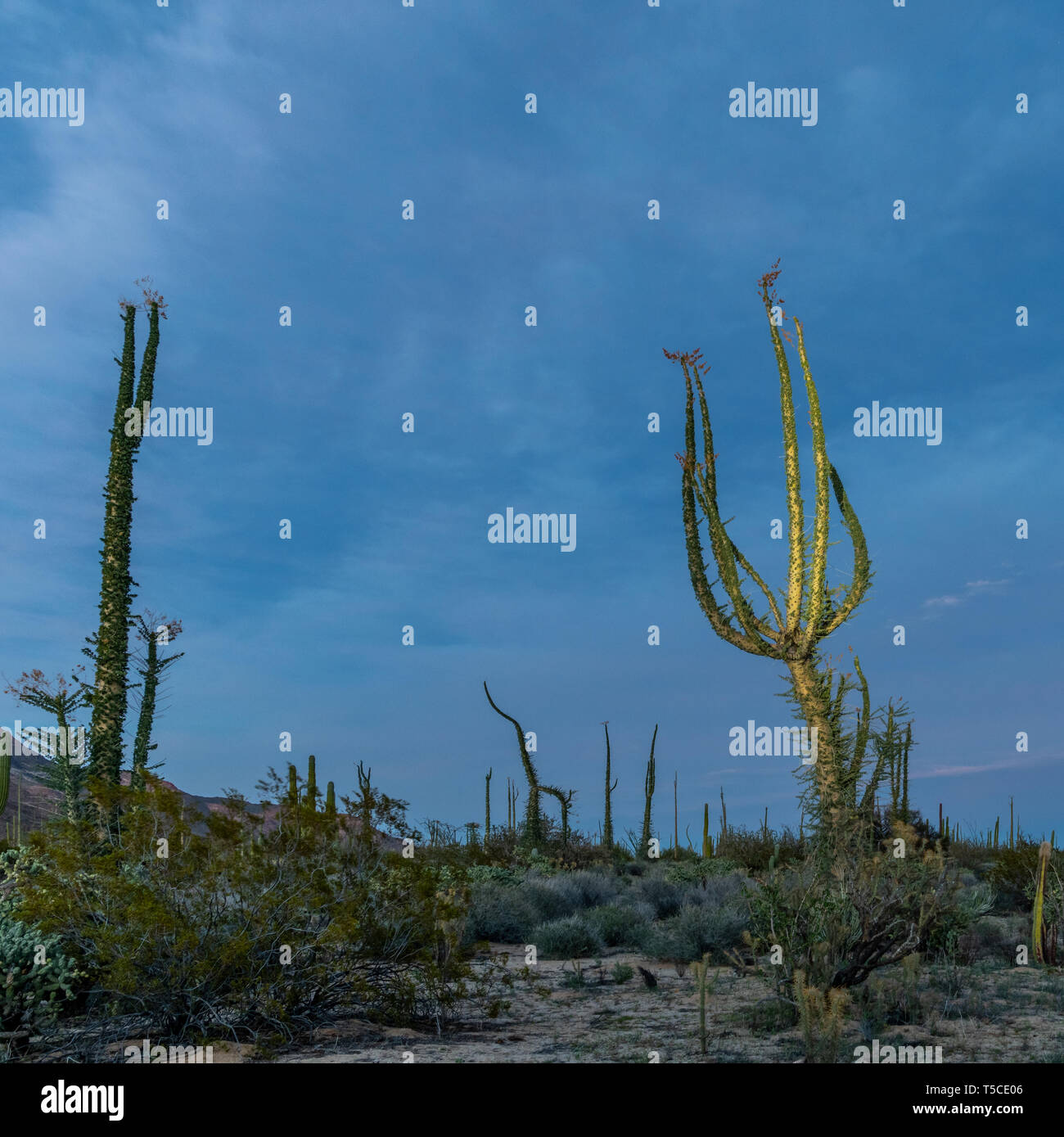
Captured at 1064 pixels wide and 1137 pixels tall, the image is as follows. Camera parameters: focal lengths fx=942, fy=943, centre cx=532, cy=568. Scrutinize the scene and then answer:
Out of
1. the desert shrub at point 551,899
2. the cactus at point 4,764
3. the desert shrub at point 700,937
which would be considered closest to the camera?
the desert shrub at point 700,937

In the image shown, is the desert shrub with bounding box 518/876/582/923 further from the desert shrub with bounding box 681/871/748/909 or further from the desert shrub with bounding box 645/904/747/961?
the desert shrub with bounding box 645/904/747/961

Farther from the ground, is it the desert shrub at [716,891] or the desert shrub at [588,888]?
the desert shrub at [716,891]

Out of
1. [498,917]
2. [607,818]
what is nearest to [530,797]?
[607,818]

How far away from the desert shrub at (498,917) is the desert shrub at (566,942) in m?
0.56

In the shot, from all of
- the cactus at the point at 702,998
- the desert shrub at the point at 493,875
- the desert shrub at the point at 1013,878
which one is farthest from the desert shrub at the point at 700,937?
the desert shrub at the point at 1013,878

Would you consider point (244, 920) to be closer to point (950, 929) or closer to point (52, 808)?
point (950, 929)

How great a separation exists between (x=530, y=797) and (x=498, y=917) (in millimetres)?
14215

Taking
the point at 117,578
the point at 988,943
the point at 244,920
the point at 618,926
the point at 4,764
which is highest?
the point at 117,578

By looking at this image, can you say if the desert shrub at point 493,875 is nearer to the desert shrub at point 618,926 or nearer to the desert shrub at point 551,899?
the desert shrub at point 551,899

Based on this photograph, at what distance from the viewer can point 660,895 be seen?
13234 mm

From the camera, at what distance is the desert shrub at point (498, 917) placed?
10094mm
